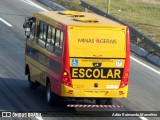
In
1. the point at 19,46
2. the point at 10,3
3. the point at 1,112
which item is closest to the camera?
the point at 1,112

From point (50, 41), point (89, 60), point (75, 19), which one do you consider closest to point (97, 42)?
point (89, 60)

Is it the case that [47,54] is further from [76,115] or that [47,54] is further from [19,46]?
[19,46]

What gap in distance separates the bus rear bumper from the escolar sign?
370 mm

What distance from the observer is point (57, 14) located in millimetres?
21109

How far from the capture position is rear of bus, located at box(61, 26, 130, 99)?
1878 cm

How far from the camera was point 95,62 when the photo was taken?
62.1ft

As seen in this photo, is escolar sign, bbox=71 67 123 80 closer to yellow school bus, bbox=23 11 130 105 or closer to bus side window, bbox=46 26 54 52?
yellow school bus, bbox=23 11 130 105

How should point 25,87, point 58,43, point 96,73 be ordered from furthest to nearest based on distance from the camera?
point 25,87
point 58,43
point 96,73

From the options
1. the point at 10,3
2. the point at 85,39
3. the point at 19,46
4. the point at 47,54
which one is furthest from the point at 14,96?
the point at 10,3

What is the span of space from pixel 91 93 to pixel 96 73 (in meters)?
0.59

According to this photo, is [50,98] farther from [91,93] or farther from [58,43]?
[58,43]

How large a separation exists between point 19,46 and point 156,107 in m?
11.0

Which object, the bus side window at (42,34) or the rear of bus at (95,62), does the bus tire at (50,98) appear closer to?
the rear of bus at (95,62)

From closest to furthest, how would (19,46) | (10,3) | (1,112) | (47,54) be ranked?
1. (1,112)
2. (47,54)
3. (19,46)
4. (10,3)
